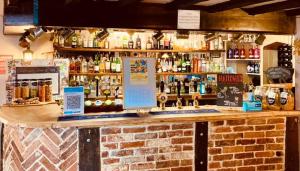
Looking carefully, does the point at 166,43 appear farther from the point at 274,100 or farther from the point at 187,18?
the point at 274,100

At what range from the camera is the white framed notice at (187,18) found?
14.5 ft

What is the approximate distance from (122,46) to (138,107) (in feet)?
9.47

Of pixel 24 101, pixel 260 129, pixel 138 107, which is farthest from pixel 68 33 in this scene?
pixel 260 129

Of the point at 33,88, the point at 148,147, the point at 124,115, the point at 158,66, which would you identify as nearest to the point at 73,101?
the point at 124,115

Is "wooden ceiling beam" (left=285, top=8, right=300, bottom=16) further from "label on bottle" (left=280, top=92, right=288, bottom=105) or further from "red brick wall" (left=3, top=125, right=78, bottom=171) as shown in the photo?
"red brick wall" (left=3, top=125, right=78, bottom=171)

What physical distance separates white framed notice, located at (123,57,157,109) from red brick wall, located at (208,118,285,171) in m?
0.72

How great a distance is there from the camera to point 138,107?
12.6 feet

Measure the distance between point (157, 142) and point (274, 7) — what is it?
2.05m

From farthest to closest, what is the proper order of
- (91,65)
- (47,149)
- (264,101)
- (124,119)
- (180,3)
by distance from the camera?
(91,65)
(264,101)
(180,3)
(124,119)
(47,149)

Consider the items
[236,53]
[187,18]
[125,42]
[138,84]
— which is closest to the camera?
[138,84]

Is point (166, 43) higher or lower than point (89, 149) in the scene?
higher

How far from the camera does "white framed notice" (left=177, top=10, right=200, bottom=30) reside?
175 inches

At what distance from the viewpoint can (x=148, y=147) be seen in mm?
3699

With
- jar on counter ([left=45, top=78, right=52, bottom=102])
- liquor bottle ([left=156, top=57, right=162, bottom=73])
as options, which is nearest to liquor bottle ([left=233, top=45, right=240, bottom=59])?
liquor bottle ([left=156, top=57, right=162, bottom=73])
